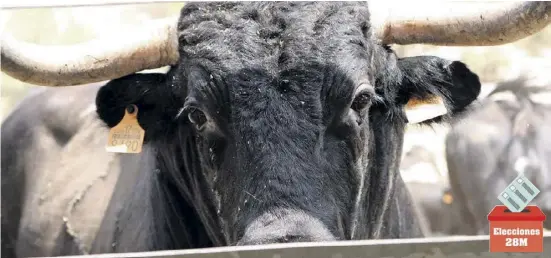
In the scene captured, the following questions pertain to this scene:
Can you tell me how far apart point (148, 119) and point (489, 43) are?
4.92ft

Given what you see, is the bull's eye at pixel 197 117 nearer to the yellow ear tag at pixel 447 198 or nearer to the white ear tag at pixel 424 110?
the white ear tag at pixel 424 110

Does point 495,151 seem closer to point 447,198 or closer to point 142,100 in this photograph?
point 447,198

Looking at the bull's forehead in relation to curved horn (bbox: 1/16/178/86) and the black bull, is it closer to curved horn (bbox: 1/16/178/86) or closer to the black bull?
curved horn (bbox: 1/16/178/86)

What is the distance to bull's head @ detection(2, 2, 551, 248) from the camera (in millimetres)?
3248

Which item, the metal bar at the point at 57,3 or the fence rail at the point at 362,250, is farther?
the metal bar at the point at 57,3

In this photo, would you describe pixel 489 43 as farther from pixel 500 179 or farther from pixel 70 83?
pixel 500 179

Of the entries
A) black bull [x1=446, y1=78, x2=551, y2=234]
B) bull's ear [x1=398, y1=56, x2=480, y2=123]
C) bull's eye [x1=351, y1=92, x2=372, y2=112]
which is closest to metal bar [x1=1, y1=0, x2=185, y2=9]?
bull's eye [x1=351, y1=92, x2=372, y2=112]

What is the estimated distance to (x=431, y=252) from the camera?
317 cm

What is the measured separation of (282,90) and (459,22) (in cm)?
79

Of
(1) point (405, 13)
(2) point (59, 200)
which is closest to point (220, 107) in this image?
(1) point (405, 13)

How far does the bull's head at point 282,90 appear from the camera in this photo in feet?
10.7

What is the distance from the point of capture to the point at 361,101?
136 inches

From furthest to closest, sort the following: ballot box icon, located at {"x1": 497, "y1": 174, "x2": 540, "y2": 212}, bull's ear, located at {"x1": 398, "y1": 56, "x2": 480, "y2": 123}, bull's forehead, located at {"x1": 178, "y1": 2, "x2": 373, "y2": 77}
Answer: bull's ear, located at {"x1": 398, "y1": 56, "x2": 480, "y2": 123}, ballot box icon, located at {"x1": 497, "y1": 174, "x2": 540, "y2": 212}, bull's forehead, located at {"x1": 178, "y1": 2, "x2": 373, "y2": 77}

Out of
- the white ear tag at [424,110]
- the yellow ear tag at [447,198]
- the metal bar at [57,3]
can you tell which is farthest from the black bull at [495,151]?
the metal bar at [57,3]
